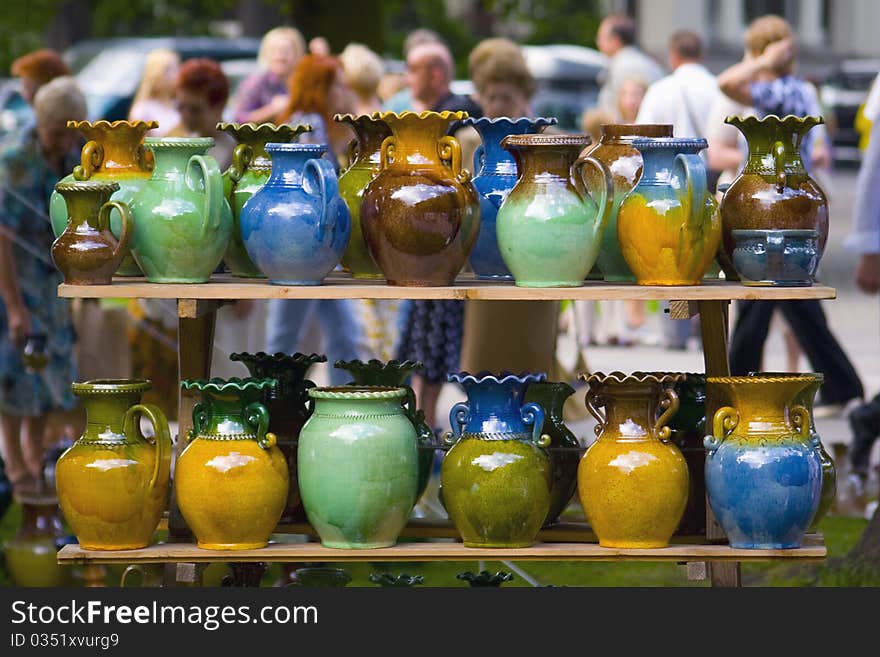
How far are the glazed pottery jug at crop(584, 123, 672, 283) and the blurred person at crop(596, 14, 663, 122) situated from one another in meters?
5.74

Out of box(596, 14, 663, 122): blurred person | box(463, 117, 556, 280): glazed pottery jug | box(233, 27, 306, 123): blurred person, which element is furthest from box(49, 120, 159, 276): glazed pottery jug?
box(596, 14, 663, 122): blurred person

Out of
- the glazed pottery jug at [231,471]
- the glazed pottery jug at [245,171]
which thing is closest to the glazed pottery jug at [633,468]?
the glazed pottery jug at [231,471]

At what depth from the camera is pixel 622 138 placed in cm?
400

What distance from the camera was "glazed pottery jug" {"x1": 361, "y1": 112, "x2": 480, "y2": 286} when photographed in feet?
12.1

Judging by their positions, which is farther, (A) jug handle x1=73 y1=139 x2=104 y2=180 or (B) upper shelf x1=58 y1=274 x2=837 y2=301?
(A) jug handle x1=73 y1=139 x2=104 y2=180

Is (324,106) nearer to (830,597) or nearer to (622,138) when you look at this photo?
(622,138)

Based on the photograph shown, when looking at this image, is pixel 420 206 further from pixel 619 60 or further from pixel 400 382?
pixel 619 60

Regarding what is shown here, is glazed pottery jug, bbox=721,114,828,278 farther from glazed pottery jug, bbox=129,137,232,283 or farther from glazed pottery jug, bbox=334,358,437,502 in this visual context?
glazed pottery jug, bbox=129,137,232,283

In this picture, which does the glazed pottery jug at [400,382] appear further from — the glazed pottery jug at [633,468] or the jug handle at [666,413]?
the jug handle at [666,413]

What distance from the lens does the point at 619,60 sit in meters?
9.98

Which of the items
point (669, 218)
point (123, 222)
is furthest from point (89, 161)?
point (669, 218)

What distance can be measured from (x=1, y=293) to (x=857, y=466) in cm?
340

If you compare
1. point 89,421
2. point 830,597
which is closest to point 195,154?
point 89,421

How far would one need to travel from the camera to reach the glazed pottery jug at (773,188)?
375 centimetres
